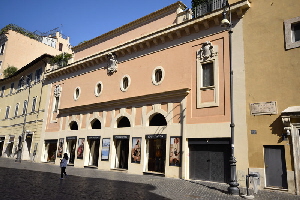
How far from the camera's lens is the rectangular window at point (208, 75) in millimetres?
16031

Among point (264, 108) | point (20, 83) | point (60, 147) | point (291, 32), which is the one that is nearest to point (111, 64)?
point (60, 147)

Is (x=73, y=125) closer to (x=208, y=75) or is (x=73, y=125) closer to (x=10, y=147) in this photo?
(x=208, y=75)

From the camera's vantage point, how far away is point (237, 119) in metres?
14.0

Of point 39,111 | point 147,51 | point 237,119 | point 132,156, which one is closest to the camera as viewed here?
point 237,119

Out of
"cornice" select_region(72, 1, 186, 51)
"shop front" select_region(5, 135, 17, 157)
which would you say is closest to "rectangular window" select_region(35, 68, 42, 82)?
"cornice" select_region(72, 1, 186, 51)

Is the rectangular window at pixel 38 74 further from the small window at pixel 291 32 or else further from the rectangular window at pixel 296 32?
the rectangular window at pixel 296 32

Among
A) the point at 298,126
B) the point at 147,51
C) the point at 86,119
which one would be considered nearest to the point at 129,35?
the point at 147,51

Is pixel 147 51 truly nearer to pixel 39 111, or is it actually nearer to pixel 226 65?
pixel 226 65

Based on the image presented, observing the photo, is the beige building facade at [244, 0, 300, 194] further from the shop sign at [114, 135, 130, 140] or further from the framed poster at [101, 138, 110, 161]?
the framed poster at [101, 138, 110, 161]

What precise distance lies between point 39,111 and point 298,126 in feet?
88.5

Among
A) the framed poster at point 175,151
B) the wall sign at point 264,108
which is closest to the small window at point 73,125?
the framed poster at point 175,151

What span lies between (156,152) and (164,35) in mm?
8553

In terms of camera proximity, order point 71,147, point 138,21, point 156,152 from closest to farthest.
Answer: point 156,152, point 138,21, point 71,147

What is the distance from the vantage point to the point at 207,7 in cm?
1708
